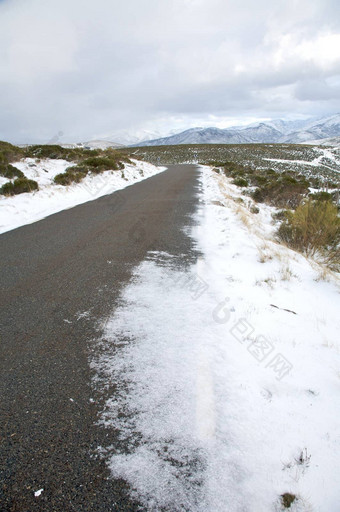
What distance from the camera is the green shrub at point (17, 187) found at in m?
9.04

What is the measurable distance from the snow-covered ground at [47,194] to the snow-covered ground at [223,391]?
5170 millimetres

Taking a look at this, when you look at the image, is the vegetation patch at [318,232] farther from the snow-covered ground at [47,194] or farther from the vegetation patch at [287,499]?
the snow-covered ground at [47,194]

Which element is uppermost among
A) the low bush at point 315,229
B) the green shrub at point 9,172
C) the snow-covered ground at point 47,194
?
the green shrub at point 9,172

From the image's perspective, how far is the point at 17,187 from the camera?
370 inches

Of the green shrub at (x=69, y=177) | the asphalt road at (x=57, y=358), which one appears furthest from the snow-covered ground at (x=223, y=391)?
the green shrub at (x=69, y=177)

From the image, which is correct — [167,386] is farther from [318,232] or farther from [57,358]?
[318,232]

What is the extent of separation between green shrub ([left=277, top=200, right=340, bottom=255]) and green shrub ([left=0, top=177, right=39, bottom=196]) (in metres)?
8.64

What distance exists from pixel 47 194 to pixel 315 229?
8.79m

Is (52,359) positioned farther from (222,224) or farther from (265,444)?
(222,224)

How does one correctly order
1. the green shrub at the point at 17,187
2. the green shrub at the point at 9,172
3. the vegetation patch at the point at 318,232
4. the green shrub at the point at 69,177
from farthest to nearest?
the green shrub at the point at 69,177, the green shrub at the point at 9,172, the green shrub at the point at 17,187, the vegetation patch at the point at 318,232

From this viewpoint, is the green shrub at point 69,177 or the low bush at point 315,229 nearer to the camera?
the low bush at point 315,229

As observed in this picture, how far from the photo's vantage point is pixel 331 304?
3.67 metres

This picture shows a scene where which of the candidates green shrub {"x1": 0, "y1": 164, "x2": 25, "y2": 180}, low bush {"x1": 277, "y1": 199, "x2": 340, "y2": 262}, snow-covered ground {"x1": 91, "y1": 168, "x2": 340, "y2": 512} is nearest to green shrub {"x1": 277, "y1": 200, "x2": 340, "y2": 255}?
low bush {"x1": 277, "y1": 199, "x2": 340, "y2": 262}

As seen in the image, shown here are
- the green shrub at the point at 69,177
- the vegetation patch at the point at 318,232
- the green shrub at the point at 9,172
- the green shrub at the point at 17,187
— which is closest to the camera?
the vegetation patch at the point at 318,232
